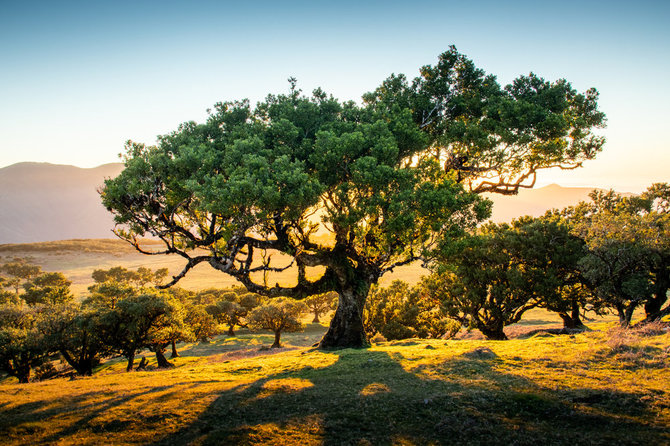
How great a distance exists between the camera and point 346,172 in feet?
68.3

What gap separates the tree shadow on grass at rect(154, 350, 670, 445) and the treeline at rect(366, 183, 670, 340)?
417 inches

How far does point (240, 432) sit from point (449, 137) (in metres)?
20.8

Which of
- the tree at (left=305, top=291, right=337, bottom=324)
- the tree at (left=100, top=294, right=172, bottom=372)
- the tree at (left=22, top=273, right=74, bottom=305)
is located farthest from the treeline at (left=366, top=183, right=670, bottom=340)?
the tree at (left=22, top=273, right=74, bottom=305)

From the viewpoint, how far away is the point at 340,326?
26.2 meters

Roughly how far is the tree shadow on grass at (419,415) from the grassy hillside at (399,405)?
34 millimetres

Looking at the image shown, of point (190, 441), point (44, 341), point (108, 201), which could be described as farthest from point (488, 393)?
point (44, 341)

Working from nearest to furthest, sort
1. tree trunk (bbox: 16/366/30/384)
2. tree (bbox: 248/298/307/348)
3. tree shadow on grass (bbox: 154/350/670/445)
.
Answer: tree shadow on grass (bbox: 154/350/670/445) → tree trunk (bbox: 16/366/30/384) → tree (bbox: 248/298/307/348)

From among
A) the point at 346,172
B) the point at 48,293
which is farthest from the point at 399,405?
the point at 48,293

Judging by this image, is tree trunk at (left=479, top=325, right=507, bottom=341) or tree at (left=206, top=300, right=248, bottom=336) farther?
tree at (left=206, top=300, right=248, bottom=336)

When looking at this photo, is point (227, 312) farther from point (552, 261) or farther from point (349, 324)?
point (552, 261)

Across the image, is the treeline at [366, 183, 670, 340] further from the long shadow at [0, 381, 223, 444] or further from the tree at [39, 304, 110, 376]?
the tree at [39, 304, 110, 376]

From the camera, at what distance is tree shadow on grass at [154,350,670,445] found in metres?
8.32

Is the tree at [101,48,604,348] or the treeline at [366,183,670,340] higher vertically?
the tree at [101,48,604,348]

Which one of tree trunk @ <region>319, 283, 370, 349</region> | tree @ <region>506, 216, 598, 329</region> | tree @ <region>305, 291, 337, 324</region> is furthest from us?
tree @ <region>305, 291, 337, 324</region>
